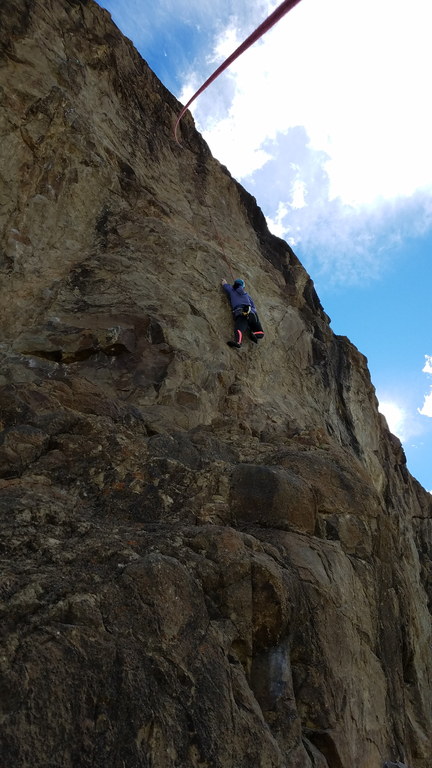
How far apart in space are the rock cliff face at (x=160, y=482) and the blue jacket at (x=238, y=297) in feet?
0.71

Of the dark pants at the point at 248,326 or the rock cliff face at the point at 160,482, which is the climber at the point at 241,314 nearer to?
the dark pants at the point at 248,326

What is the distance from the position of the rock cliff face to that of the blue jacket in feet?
0.71

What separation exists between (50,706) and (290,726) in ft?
6.96

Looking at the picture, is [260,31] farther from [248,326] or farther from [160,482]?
[248,326]

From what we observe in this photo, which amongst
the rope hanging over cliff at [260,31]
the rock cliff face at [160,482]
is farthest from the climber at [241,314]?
the rope hanging over cliff at [260,31]

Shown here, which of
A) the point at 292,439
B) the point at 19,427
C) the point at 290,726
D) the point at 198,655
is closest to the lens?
the point at 198,655

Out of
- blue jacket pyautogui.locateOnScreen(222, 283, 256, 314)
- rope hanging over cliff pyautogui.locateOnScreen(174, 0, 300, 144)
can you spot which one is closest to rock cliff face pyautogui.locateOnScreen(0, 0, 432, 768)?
blue jacket pyautogui.locateOnScreen(222, 283, 256, 314)

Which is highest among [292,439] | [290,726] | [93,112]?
[93,112]

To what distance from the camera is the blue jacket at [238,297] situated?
11262mm


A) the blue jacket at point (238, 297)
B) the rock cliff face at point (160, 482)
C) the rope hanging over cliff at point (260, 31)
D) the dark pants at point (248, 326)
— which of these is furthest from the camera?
the blue jacket at point (238, 297)

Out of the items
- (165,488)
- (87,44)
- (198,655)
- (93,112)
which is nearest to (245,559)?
(198,655)

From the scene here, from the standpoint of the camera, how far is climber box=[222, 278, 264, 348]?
11117 millimetres

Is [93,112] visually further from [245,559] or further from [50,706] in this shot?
[50,706]

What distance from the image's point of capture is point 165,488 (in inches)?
241
